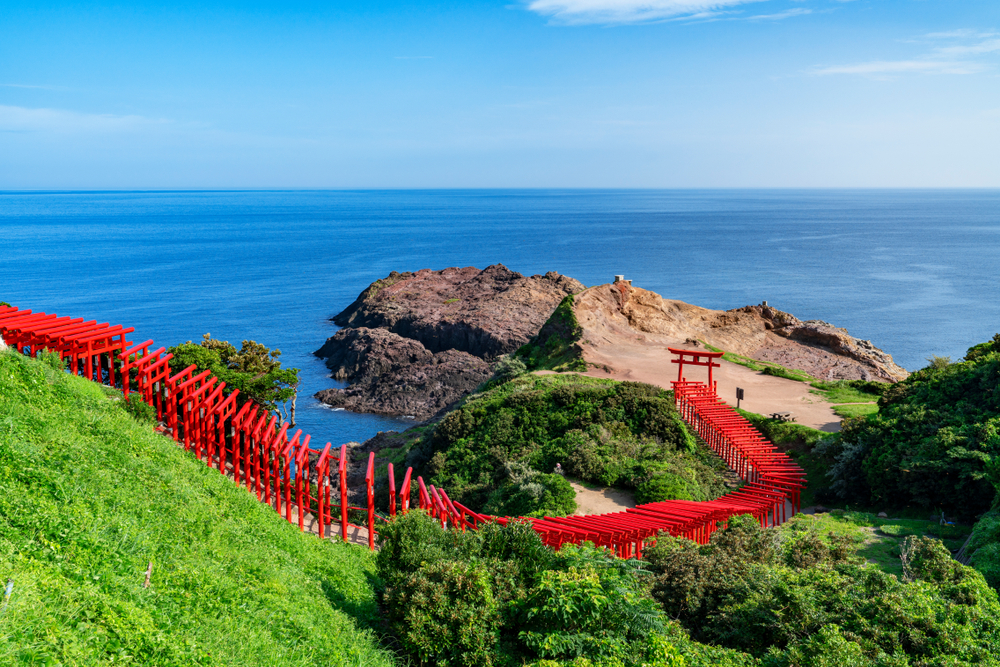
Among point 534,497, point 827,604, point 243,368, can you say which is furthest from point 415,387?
point 827,604

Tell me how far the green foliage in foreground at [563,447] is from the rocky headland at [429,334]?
24452 millimetres

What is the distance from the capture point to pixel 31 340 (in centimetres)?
1834

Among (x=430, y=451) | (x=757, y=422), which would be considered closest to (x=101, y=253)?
(x=430, y=451)

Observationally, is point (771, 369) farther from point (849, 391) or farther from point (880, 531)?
point (880, 531)

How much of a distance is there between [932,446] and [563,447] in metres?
10.8

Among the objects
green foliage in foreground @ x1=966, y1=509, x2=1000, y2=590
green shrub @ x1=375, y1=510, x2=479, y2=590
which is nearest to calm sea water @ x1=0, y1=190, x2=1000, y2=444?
green shrub @ x1=375, y1=510, x2=479, y2=590

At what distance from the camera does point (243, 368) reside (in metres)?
31.0

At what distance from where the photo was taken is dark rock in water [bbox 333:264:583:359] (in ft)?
213

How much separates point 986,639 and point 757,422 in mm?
17934

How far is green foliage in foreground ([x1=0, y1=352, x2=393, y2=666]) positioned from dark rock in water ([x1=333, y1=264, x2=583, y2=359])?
4864cm

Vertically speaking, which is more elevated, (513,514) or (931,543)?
(931,543)

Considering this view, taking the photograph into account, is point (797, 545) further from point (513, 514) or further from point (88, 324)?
point (88, 324)

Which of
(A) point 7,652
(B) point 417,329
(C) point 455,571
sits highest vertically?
(A) point 7,652

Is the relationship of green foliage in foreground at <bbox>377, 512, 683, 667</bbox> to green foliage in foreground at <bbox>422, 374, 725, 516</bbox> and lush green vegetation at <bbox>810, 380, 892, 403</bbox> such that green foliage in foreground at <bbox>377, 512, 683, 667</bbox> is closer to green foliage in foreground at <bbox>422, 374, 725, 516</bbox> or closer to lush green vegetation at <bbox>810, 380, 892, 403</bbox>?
green foliage in foreground at <bbox>422, 374, 725, 516</bbox>
